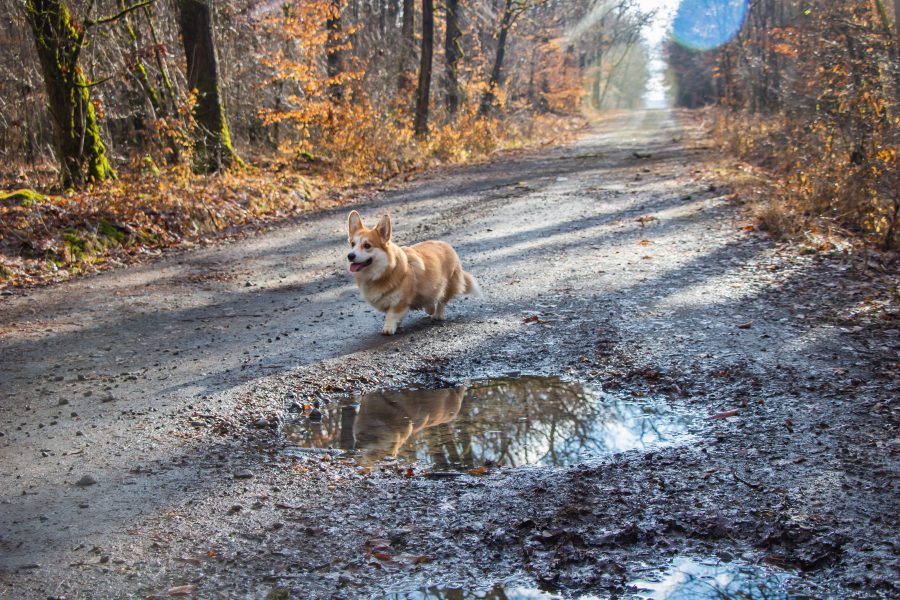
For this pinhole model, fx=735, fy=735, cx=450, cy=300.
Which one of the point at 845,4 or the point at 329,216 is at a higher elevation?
the point at 845,4

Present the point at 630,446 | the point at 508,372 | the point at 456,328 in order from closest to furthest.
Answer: the point at 630,446 → the point at 508,372 → the point at 456,328

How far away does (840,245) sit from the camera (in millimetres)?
8617

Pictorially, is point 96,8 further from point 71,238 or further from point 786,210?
point 786,210

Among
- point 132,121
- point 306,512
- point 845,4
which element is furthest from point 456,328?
point 132,121

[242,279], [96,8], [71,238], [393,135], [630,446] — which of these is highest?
[96,8]

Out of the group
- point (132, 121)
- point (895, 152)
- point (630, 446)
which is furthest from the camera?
point (132, 121)

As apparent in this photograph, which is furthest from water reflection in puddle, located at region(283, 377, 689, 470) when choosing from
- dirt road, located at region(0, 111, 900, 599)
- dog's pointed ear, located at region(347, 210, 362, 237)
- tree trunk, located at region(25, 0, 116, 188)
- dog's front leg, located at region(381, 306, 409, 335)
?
tree trunk, located at region(25, 0, 116, 188)

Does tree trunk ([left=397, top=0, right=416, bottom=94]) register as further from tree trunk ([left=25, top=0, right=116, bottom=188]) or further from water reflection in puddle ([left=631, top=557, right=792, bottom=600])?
water reflection in puddle ([left=631, top=557, right=792, bottom=600])

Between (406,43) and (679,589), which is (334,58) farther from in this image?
(679,589)

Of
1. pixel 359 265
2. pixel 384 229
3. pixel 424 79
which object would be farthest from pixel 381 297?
pixel 424 79

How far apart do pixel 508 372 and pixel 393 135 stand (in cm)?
1327

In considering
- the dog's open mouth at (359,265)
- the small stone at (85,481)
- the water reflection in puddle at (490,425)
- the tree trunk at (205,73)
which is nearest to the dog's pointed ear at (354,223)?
the dog's open mouth at (359,265)

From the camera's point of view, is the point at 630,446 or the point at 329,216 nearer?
the point at 630,446

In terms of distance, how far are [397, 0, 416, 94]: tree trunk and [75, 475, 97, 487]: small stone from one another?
20150mm
